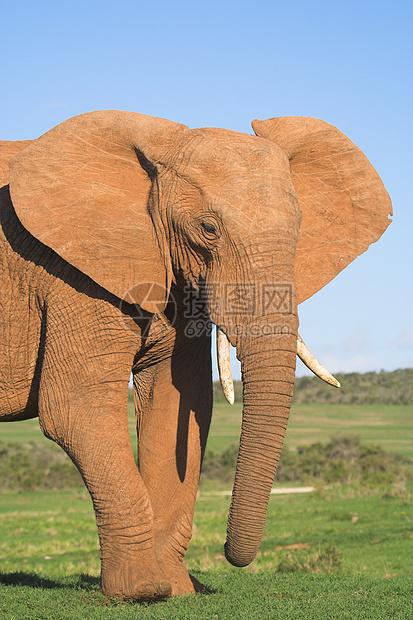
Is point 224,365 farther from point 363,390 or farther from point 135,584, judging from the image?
point 363,390

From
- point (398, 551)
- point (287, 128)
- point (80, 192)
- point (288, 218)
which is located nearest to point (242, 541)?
point (288, 218)

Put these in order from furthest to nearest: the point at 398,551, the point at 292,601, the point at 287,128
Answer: the point at 398,551 < the point at 287,128 < the point at 292,601

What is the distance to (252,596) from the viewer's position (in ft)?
22.5

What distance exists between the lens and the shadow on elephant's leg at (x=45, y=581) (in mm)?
7750

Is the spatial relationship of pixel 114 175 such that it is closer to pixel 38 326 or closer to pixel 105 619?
pixel 38 326

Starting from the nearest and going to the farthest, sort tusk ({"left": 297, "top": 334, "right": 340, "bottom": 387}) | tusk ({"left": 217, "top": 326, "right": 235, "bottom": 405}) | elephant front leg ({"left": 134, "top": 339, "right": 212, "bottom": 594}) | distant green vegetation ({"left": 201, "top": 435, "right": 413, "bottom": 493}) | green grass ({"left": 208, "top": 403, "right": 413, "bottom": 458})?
tusk ({"left": 217, "top": 326, "right": 235, "bottom": 405})
tusk ({"left": 297, "top": 334, "right": 340, "bottom": 387})
elephant front leg ({"left": 134, "top": 339, "right": 212, "bottom": 594})
distant green vegetation ({"left": 201, "top": 435, "right": 413, "bottom": 493})
green grass ({"left": 208, "top": 403, "right": 413, "bottom": 458})

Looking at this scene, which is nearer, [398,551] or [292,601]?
[292,601]

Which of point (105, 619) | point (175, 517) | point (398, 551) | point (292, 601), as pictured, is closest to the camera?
point (105, 619)

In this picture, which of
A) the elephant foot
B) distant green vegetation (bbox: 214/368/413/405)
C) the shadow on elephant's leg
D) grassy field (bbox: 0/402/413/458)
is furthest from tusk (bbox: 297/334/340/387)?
distant green vegetation (bbox: 214/368/413/405)

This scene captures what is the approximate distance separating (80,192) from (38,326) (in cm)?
132

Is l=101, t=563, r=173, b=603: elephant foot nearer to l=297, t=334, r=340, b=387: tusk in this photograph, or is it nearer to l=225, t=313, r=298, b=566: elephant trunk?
l=225, t=313, r=298, b=566: elephant trunk

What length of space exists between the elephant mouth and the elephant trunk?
249mm

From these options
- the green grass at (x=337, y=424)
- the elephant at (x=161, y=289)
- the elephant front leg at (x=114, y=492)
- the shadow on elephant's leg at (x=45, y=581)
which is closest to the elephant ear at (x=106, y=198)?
the elephant at (x=161, y=289)

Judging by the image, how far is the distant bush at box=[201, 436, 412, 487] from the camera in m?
30.8
